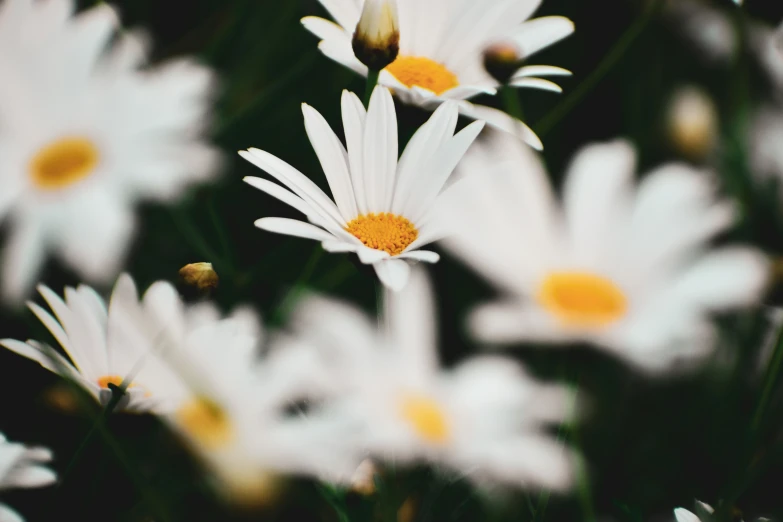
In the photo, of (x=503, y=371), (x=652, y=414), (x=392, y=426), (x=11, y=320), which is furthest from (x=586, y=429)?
(x=11, y=320)

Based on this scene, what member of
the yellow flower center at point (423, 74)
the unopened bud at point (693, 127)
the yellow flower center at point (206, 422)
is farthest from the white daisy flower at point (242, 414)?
the unopened bud at point (693, 127)

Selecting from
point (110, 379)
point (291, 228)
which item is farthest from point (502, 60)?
point (110, 379)

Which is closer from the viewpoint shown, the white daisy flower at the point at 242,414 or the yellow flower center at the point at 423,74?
the white daisy flower at the point at 242,414

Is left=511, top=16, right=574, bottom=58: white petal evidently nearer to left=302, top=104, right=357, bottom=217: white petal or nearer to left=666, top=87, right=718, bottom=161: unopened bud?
left=302, top=104, right=357, bottom=217: white petal

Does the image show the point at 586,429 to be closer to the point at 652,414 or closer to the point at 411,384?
the point at 652,414

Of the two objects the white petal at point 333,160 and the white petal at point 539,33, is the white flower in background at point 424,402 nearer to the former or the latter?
the white petal at point 333,160

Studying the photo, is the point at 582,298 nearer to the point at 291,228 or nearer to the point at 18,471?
the point at 291,228

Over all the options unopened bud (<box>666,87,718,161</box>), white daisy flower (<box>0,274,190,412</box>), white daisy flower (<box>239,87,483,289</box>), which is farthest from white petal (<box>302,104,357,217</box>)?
unopened bud (<box>666,87,718,161</box>)
